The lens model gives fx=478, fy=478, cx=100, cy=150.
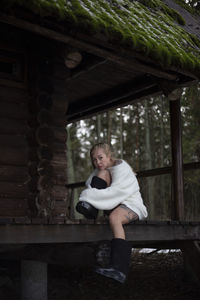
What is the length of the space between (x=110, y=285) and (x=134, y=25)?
4558 millimetres

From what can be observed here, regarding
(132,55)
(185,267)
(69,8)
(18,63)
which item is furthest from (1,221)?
(185,267)

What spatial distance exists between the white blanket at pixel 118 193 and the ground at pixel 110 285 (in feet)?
8.47

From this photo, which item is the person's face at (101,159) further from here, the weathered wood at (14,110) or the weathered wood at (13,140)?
the weathered wood at (14,110)

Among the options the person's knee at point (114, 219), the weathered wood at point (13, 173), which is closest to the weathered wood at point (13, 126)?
the weathered wood at point (13, 173)

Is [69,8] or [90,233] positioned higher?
→ [69,8]

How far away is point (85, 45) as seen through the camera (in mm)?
6531

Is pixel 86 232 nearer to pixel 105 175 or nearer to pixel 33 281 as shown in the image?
pixel 105 175

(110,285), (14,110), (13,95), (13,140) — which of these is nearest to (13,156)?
(13,140)

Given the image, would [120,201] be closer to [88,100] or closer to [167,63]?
[167,63]

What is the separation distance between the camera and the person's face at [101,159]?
586 cm

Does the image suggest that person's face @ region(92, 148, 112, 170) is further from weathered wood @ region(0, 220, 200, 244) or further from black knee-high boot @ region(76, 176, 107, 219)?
weathered wood @ region(0, 220, 200, 244)

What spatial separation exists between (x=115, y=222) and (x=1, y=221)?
1370 millimetres

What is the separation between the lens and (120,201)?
5684mm

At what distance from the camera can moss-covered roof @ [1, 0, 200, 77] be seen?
542 cm
